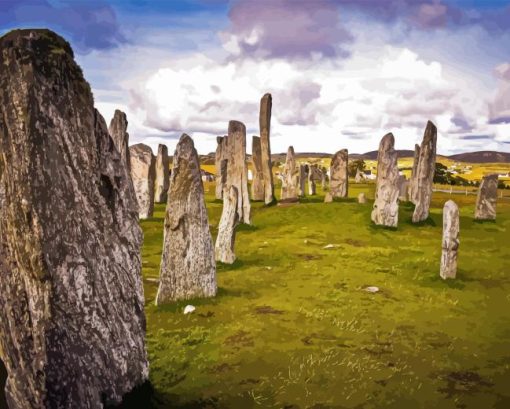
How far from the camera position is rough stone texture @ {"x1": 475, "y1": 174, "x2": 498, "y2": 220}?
26234 millimetres

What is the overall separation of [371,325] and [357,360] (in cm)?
197

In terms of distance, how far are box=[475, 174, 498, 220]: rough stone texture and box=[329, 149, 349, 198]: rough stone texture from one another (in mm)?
8983

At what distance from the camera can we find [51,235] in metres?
5.40

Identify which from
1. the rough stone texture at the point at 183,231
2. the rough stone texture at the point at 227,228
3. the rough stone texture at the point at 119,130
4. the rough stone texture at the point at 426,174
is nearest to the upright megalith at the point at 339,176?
the rough stone texture at the point at 426,174

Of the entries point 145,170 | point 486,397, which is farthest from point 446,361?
point 145,170

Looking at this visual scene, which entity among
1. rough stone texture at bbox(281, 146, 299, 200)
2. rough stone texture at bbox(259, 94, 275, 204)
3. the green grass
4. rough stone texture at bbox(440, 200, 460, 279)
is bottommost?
the green grass

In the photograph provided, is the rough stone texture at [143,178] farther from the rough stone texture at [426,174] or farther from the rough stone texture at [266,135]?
the rough stone texture at [426,174]

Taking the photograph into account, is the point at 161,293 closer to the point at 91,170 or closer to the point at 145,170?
the point at 91,170

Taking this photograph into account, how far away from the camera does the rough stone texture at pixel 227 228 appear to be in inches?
597

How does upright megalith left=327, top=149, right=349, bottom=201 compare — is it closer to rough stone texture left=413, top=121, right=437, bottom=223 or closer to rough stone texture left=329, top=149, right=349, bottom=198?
rough stone texture left=329, top=149, right=349, bottom=198

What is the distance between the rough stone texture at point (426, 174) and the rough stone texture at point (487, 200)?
11.4 feet

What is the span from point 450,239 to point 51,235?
38.7ft

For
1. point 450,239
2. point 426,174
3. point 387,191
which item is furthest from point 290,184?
point 450,239

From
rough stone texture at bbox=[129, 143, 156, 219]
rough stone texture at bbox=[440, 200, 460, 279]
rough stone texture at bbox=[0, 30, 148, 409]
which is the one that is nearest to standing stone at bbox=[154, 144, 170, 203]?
rough stone texture at bbox=[129, 143, 156, 219]
